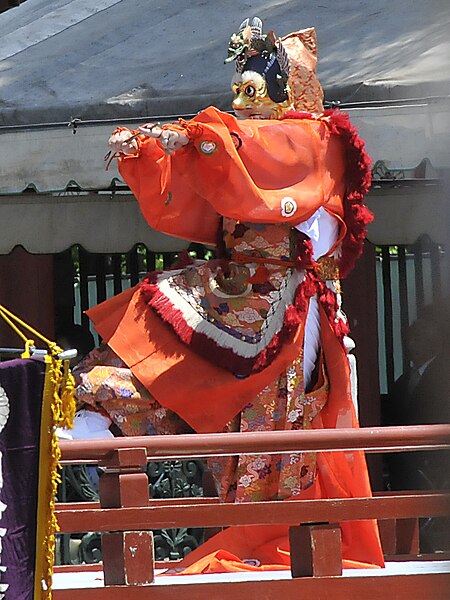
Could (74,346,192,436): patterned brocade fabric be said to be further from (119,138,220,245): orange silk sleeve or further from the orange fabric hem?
(119,138,220,245): orange silk sleeve

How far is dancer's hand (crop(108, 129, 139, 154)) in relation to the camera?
4406 millimetres

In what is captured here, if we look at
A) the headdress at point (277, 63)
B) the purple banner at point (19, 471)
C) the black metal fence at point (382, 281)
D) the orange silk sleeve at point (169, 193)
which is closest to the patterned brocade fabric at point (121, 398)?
the orange silk sleeve at point (169, 193)

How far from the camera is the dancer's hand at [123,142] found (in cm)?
441

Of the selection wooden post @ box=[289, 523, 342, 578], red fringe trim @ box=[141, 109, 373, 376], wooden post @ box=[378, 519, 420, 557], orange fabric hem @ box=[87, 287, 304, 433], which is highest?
red fringe trim @ box=[141, 109, 373, 376]

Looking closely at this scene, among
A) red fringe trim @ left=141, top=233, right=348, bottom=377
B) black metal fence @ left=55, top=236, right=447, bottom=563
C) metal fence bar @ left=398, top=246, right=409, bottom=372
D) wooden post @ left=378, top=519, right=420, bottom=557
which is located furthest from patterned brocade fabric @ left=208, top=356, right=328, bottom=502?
metal fence bar @ left=398, top=246, right=409, bottom=372

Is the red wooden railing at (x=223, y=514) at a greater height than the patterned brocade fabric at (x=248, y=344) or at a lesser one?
lesser

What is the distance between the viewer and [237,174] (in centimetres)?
443

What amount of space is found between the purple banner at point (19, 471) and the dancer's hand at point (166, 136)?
957 mm

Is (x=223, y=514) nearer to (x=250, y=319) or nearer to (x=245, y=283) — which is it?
(x=250, y=319)

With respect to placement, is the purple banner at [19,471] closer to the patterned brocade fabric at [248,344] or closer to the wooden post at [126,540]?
the wooden post at [126,540]

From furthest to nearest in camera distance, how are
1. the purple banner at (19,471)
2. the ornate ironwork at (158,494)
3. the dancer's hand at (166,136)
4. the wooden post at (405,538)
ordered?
the ornate ironwork at (158,494) < the wooden post at (405,538) < the dancer's hand at (166,136) < the purple banner at (19,471)

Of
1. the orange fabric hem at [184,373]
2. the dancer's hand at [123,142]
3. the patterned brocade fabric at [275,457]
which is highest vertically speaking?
the dancer's hand at [123,142]

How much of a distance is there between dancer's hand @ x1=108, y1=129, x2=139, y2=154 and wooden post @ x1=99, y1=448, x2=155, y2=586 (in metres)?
0.95

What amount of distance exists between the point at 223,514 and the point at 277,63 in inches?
60.2
